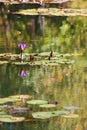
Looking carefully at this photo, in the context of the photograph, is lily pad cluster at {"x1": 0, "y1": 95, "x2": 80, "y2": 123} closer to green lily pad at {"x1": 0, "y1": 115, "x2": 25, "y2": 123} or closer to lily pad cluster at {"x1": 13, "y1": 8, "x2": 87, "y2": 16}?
green lily pad at {"x1": 0, "y1": 115, "x2": 25, "y2": 123}

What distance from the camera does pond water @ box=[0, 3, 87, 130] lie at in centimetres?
379

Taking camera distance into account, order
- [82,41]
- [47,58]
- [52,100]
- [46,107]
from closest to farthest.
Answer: [46,107], [52,100], [47,58], [82,41]

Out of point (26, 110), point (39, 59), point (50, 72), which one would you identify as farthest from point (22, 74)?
point (26, 110)

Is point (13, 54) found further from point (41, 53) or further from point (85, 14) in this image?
A: point (85, 14)

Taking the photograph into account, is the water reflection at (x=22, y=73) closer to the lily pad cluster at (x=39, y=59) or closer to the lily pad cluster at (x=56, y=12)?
the lily pad cluster at (x=39, y=59)

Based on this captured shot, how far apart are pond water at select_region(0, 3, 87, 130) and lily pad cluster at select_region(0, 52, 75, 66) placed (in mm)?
79

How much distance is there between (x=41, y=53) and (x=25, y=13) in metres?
4.41

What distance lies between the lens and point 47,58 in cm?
592

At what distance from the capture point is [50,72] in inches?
209

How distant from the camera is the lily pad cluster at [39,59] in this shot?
18.5ft

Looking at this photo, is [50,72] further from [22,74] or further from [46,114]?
[46,114]

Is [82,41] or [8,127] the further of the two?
[82,41]

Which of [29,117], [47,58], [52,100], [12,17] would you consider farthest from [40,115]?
[12,17]

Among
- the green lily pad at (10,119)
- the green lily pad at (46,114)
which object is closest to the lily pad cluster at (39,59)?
→ the green lily pad at (46,114)
